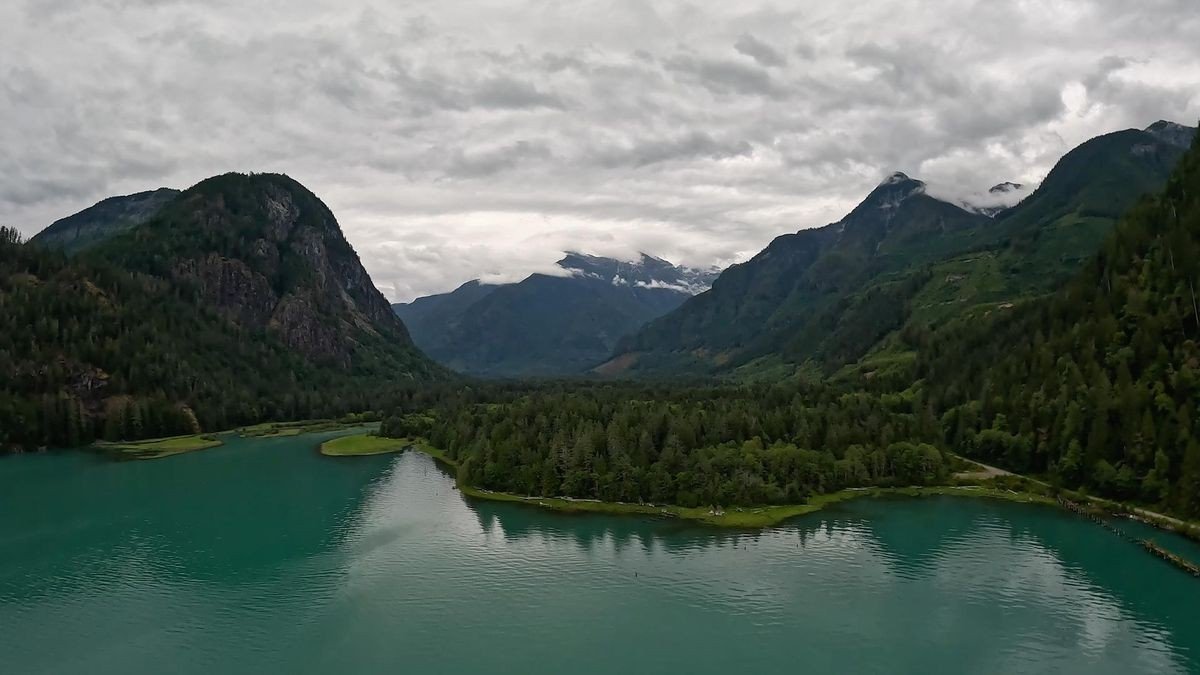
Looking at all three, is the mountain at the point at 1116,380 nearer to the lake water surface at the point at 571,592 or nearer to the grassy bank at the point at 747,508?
the grassy bank at the point at 747,508

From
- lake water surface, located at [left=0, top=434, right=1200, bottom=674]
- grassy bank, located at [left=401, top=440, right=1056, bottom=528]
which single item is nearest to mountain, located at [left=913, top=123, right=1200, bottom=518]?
grassy bank, located at [left=401, top=440, right=1056, bottom=528]

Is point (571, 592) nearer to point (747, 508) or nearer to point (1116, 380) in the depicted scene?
point (747, 508)

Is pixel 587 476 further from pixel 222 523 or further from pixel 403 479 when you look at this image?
pixel 222 523

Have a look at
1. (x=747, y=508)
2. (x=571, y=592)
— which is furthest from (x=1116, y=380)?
(x=571, y=592)

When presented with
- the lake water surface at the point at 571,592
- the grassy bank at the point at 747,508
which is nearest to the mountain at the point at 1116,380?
the grassy bank at the point at 747,508

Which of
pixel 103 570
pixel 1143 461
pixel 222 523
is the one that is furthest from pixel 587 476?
pixel 1143 461
